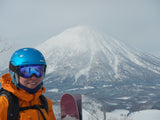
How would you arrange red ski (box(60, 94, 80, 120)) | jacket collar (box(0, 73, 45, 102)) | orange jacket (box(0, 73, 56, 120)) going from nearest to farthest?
orange jacket (box(0, 73, 56, 120))
jacket collar (box(0, 73, 45, 102))
red ski (box(60, 94, 80, 120))

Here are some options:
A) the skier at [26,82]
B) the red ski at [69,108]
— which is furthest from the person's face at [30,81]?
the red ski at [69,108]

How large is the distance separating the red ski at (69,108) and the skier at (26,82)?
83 centimetres

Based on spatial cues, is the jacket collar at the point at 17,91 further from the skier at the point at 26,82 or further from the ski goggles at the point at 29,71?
the ski goggles at the point at 29,71

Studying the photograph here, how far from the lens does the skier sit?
1.87 metres

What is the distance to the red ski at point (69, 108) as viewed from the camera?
2820 mm

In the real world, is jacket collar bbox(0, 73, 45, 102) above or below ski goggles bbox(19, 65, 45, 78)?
below

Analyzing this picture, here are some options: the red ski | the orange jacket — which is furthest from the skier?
the red ski

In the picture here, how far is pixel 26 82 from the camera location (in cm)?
Result: 196

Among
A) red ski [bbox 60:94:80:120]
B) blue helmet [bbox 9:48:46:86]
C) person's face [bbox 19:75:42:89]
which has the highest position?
blue helmet [bbox 9:48:46:86]

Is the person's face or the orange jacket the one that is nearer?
the orange jacket

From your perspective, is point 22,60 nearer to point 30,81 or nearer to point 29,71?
point 29,71

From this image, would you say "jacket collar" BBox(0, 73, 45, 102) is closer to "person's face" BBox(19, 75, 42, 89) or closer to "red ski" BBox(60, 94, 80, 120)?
"person's face" BBox(19, 75, 42, 89)

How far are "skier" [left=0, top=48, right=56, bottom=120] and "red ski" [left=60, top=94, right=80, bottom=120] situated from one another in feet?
2.73

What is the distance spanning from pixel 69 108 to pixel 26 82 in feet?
3.77
